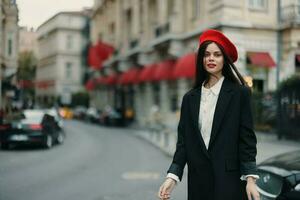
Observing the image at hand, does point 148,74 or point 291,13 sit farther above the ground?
point 291,13

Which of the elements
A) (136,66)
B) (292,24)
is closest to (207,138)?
(292,24)

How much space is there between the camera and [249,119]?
3.14 metres

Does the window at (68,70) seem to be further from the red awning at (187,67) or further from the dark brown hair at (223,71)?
the dark brown hair at (223,71)

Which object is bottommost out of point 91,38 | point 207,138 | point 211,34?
point 207,138

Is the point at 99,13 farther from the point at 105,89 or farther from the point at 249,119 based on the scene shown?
the point at 249,119

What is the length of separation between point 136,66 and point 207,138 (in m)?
37.2

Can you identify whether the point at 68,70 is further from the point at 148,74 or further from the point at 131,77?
the point at 148,74

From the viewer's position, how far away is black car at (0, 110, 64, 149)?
57.2 ft

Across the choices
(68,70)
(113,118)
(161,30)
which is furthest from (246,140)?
(68,70)

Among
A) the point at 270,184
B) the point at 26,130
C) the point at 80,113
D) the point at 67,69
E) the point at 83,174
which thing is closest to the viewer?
the point at 270,184

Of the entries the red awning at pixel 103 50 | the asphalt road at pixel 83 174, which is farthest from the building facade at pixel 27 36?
the red awning at pixel 103 50

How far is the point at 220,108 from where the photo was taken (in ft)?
10.3

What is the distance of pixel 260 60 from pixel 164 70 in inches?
310

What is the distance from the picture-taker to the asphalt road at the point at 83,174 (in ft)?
27.5
